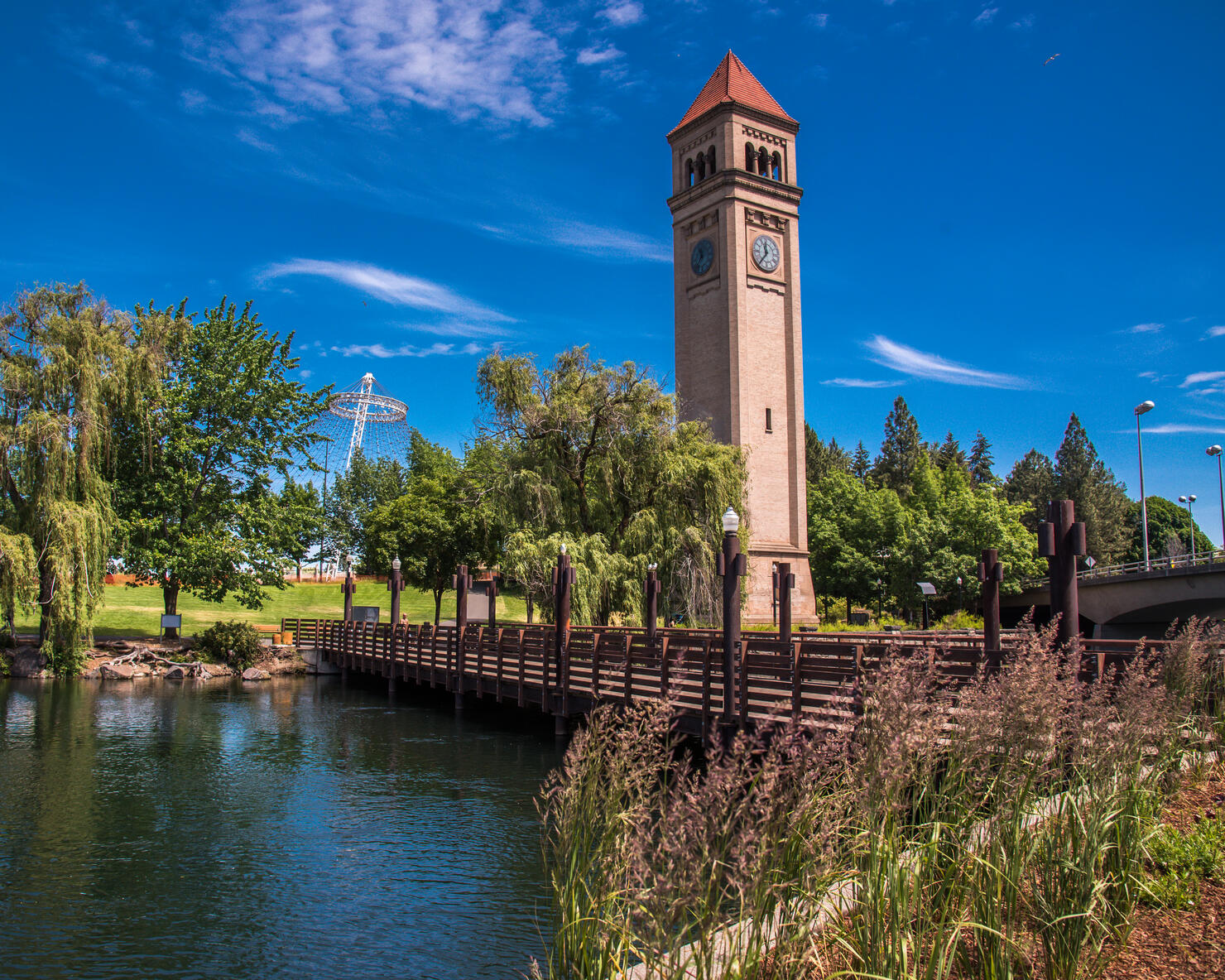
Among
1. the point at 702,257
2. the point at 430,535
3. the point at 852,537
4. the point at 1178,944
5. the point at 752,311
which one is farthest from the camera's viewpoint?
the point at 852,537

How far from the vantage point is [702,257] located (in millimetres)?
45031

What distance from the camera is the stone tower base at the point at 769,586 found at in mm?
41125

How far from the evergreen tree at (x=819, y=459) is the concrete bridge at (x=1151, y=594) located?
2373 cm

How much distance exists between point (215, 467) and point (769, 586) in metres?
25.3

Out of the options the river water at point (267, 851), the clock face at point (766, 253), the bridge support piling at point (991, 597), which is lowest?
the river water at point (267, 851)

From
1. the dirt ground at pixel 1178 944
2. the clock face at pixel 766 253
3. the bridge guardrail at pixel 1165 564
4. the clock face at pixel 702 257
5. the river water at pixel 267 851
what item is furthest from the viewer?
the clock face at pixel 702 257

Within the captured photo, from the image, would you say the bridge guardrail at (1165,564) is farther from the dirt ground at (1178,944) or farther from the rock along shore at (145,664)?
the dirt ground at (1178,944)

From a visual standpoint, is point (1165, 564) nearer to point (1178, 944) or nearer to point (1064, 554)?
point (1064, 554)

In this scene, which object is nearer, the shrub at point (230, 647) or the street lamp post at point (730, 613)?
the street lamp post at point (730, 613)

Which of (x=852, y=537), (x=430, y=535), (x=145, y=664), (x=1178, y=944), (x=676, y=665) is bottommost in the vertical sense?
(x=145, y=664)

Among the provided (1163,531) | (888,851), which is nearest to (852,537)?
(888,851)

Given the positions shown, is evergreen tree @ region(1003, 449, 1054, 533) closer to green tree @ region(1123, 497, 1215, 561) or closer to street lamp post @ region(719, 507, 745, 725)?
green tree @ region(1123, 497, 1215, 561)

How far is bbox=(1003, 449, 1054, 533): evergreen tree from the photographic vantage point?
81438 mm

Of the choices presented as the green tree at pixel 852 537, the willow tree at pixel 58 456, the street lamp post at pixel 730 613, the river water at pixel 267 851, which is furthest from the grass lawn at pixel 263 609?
the street lamp post at pixel 730 613
